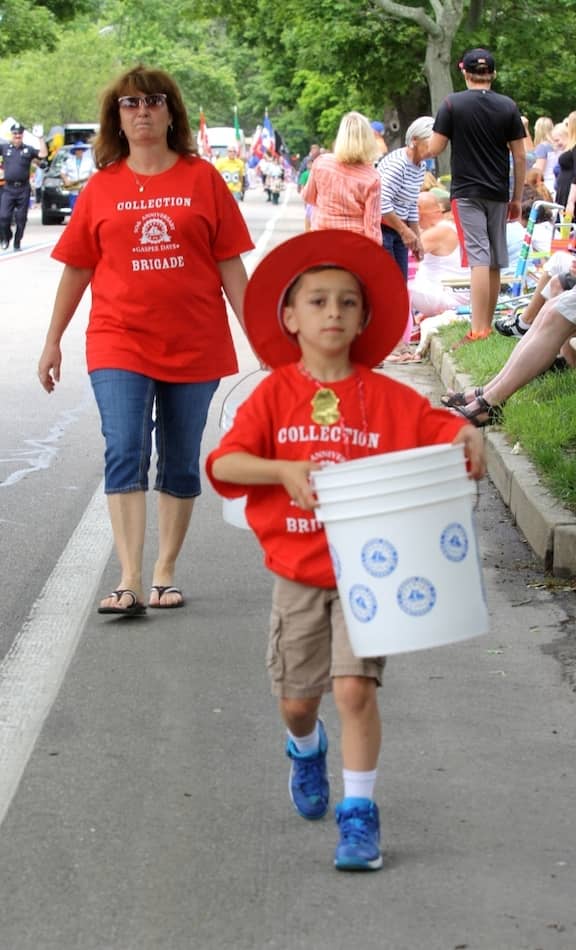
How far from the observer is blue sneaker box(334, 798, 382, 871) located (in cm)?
410

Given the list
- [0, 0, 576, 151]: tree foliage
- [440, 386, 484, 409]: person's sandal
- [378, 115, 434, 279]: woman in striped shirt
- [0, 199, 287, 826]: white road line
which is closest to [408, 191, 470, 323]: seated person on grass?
[378, 115, 434, 279]: woman in striped shirt

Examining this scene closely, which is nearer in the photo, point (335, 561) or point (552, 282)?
point (335, 561)

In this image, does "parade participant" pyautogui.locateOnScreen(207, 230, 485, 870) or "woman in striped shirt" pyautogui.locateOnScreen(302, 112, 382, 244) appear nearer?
"parade participant" pyautogui.locateOnScreen(207, 230, 485, 870)

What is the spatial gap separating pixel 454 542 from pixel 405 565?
0.43 ft

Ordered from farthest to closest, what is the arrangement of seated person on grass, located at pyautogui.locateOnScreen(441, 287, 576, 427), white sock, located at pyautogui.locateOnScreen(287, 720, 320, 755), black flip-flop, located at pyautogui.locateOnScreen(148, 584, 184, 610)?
seated person on grass, located at pyautogui.locateOnScreen(441, 287, 576, 427), black flip-flop, located at pyautogui.locateOnScreen(148, 584, 184, 610), white sock, located at pyautogui.locateOnScreen(287, 720, 320, 755)

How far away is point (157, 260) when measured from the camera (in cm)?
623

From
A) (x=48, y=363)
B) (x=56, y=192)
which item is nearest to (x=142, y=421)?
(x=48, y=363)

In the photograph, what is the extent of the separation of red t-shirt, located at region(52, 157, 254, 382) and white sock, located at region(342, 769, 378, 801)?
2.53m

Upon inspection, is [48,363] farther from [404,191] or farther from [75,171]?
[75,171]

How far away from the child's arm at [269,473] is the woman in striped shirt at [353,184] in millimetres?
8573

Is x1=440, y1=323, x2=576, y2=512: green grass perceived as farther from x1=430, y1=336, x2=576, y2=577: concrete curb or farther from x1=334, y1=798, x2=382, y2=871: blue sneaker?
x1=334, y1=798, x2=382, y2=871: blue sneaker

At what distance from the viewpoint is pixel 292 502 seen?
4.10 m

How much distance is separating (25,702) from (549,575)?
99.7 inches

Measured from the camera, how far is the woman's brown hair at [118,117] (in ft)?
20.6
